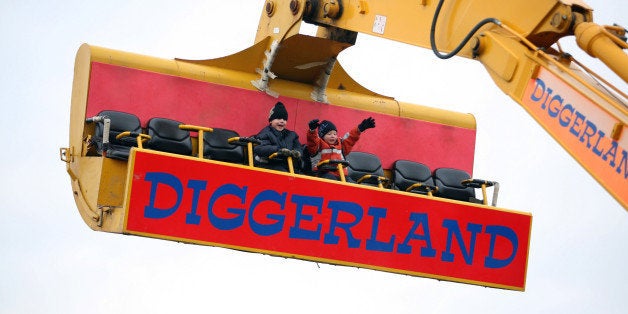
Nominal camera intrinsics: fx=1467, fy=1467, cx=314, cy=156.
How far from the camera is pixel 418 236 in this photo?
13.1m

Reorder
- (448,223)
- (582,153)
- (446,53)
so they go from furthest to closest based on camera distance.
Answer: (448,223) < (446,53) < (582,153)

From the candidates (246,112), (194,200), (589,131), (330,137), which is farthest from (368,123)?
(589,131)

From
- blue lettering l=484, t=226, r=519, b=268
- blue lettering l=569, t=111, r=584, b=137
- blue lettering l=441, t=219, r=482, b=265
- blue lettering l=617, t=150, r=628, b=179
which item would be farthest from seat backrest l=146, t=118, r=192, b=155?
blue lettering l=617, t=150, r=628, b=179

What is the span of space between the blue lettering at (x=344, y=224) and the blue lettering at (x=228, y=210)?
792 mm

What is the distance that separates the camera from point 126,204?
1218cm

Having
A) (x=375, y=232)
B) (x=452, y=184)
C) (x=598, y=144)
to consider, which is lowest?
(x=375, y=232)

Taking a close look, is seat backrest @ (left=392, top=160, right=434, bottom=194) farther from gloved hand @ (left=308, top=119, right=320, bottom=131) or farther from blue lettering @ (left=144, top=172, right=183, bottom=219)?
blue lettering @ (left=144, top=172, right=183, bottom=219)

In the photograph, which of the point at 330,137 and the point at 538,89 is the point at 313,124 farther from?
the point at 538,89

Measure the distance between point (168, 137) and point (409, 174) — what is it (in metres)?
2.81

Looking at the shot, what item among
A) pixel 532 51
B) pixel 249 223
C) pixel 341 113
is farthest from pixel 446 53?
pixel 341 113

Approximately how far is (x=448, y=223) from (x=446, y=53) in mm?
1826

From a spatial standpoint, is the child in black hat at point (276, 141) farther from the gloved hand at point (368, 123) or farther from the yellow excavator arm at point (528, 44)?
the yellow excavator arm at point (528, 44)

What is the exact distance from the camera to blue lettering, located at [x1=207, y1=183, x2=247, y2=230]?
12469 mm

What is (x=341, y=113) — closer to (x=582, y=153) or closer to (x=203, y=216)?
(x=203, y=216)
